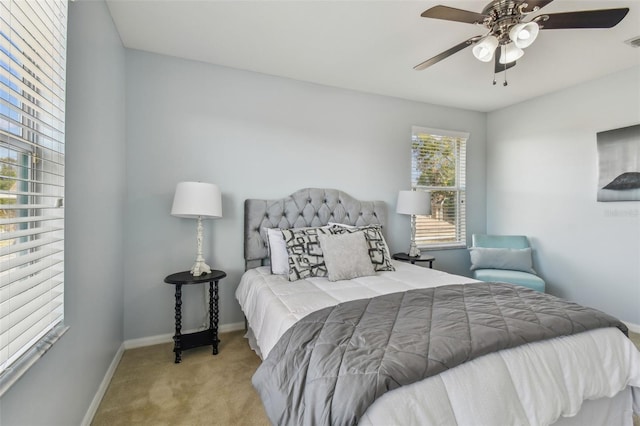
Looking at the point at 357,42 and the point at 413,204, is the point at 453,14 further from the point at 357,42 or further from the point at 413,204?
the point at 413,204

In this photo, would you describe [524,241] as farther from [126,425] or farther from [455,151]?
A: [126,425]

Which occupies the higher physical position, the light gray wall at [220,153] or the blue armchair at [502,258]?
the light gray wall at [220,153]

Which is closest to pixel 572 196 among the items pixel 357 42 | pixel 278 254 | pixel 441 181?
pixel 441 181

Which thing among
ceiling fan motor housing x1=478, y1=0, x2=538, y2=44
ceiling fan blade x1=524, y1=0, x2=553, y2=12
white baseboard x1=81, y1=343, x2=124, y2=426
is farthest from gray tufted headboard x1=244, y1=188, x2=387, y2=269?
ceiling fan blade x1=524, y1=0, x2=553, y2=12

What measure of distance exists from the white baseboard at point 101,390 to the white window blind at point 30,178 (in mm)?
744

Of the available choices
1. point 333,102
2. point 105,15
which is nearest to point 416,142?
point 333,102

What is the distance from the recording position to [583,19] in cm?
164

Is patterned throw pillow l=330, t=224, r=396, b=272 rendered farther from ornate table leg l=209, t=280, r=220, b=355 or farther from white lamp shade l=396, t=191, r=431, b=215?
ornate table leg l=209, t=280, r=220, b=355

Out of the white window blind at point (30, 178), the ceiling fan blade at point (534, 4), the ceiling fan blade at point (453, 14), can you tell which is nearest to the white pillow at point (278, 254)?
the white window blind at point (30, 178)

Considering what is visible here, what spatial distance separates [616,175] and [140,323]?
4.86 meters

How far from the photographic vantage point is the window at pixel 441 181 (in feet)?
13.0

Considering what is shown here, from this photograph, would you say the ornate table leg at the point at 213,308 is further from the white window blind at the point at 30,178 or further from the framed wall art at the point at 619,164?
the framed wall art at the point at 619,164

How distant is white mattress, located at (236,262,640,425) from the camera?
41.0 inches

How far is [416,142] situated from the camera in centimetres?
395
